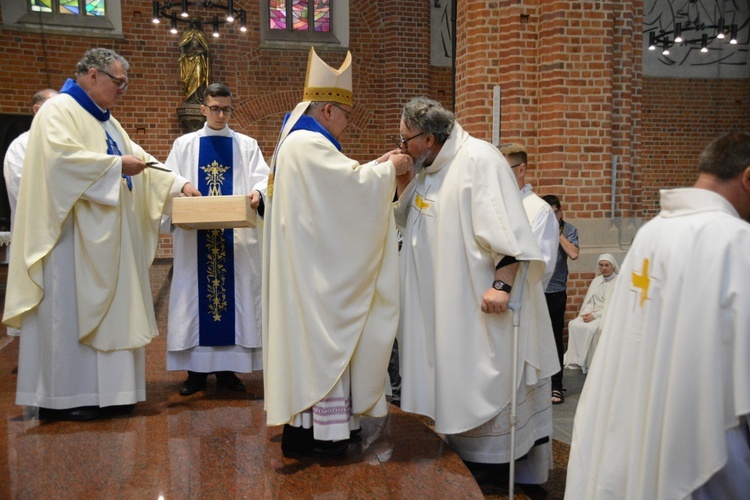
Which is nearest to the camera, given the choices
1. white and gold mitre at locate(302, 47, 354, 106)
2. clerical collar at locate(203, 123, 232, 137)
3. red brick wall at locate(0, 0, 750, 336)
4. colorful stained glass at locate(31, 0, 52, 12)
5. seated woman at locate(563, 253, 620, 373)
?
white and gold mitre at locate(302, 47, 354, 106)

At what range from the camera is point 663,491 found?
2.04 m

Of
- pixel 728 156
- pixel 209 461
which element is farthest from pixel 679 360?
pixel 209 461

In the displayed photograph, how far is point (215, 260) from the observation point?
4340 millimetres

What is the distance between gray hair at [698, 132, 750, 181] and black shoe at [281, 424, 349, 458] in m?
2.04

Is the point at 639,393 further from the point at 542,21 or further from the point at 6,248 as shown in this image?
the point at 6,248

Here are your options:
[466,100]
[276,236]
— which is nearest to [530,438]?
[276,236]

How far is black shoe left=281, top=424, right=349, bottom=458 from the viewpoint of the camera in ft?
10.5

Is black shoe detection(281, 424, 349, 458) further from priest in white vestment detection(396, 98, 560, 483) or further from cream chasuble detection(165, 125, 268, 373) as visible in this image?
cream chasuble detection(165, 125, 268, 373)

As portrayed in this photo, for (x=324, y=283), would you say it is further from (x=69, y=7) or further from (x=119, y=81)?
(x=69, y=7)

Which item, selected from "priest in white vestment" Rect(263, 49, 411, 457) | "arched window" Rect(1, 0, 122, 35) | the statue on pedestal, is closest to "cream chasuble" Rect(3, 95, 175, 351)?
"priest in white vestment" Rect(263, 49, 411, 457)

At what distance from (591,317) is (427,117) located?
4199 mm

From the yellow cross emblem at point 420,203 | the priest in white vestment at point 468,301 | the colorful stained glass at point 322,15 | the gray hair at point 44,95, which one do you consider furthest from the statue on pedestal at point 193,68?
the priest in white vestment at point 468,301

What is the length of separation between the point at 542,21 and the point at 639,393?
211 inches

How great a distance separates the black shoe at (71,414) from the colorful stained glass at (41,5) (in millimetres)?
9390
